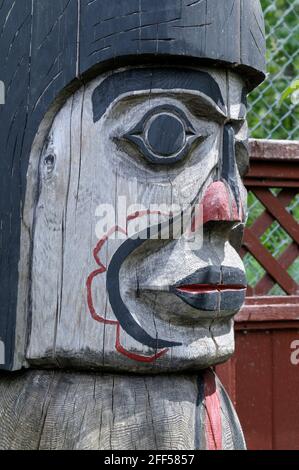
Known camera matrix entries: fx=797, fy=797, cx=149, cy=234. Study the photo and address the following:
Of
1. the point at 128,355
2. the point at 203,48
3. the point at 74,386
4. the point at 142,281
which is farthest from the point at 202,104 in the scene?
the point at 74,386

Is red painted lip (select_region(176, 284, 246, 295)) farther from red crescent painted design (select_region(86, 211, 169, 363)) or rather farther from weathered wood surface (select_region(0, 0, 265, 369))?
weathered wood surface (select_region(0, 0, 265, 369))

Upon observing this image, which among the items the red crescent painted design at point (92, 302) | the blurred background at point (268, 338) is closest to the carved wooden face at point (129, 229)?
the red crescent painted design at point (92, 302)

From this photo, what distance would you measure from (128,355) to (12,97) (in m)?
0.68

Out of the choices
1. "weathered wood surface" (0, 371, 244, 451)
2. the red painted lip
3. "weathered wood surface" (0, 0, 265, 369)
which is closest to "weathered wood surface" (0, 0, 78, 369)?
"weathered wood surface" (0, 0, 265, 369)

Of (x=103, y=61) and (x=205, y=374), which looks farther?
(x=205, y=374)

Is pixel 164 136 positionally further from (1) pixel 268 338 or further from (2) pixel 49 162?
(1) pixel 268 338

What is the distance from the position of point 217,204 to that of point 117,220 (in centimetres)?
24

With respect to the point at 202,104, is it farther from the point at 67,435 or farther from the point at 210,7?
the point at 67,435

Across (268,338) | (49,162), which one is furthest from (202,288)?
(268,338)

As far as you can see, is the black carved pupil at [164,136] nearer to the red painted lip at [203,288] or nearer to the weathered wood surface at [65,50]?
the weathered wood surface at [65,50]

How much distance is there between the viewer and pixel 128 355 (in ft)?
6.03

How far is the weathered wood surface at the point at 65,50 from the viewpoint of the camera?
1.83m

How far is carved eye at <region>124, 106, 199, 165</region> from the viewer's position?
1.85 m

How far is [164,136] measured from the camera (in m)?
1.85
